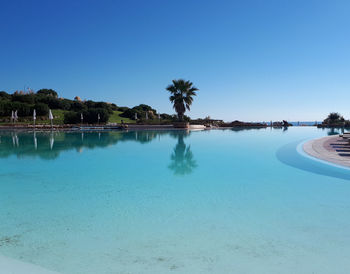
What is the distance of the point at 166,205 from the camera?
5082 mm

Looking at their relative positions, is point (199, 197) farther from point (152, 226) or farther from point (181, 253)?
point (181, 253)

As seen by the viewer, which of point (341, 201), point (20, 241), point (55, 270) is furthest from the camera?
point (341, 201)

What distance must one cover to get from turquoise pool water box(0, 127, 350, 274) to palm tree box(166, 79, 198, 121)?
998 inches

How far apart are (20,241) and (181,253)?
240 cm

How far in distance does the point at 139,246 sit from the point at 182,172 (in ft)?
16.1

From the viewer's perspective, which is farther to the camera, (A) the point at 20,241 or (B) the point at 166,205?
(B) the point at 166,205

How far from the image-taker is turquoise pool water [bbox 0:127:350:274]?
120 inches

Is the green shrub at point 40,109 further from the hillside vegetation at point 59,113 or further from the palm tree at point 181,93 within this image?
the palm tree at point 181,93

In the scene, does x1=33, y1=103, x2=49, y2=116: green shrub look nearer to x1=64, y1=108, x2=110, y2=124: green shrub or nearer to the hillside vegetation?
the hillside vegetation

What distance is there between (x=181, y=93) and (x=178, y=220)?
29.6 metres

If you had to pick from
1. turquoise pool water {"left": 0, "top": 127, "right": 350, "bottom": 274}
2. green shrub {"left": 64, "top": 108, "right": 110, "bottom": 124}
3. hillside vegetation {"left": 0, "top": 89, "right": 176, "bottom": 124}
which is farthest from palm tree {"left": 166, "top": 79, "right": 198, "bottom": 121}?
turquoise pool water {"left": 0, "top": 127, "right": 350, "bottom": 274}

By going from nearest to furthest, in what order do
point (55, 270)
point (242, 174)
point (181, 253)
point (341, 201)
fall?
point (55, 270) → point (181, 253) → point (341, 201) → point (242, 174)

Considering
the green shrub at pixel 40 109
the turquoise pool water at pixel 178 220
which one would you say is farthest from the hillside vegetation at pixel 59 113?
the turquoise pool water at pixel 178 220

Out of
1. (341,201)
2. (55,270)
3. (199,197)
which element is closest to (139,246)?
(55,270)
